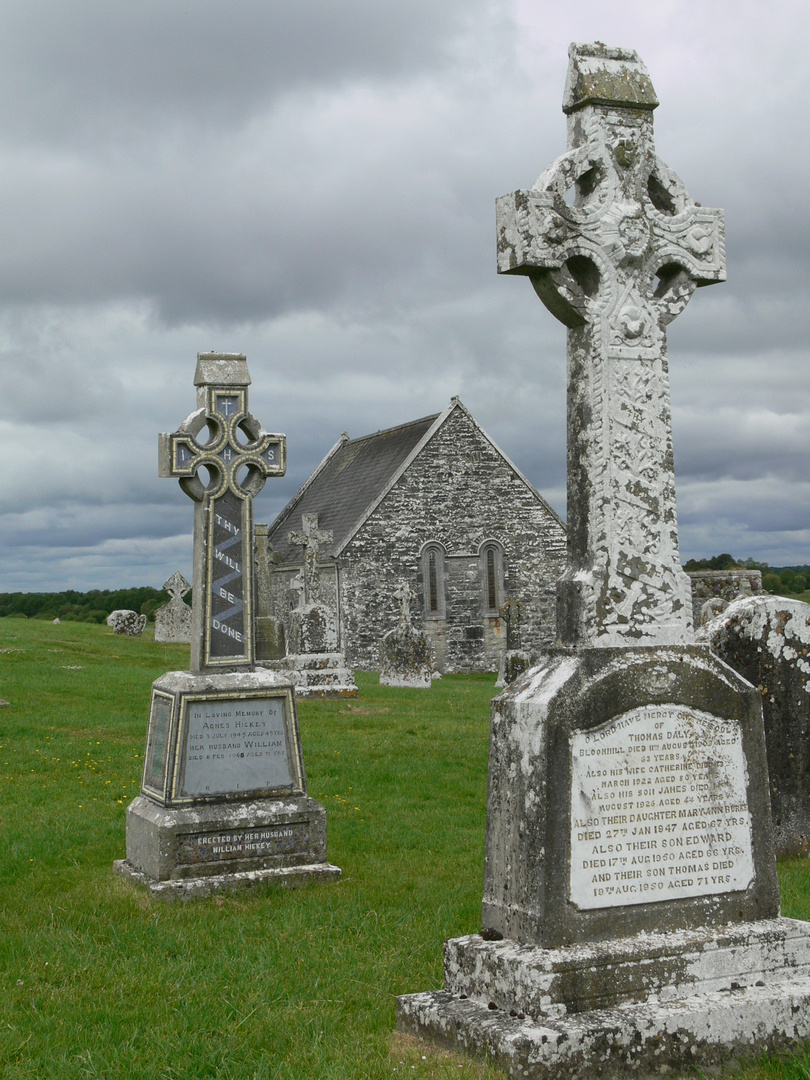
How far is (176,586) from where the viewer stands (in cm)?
3600

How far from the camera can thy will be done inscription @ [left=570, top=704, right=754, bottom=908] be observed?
15.6ft

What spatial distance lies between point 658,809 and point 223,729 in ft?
13.2

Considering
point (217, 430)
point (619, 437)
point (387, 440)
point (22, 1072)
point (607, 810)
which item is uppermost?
point (387, 440)

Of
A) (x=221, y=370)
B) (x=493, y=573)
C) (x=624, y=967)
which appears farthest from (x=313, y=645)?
(x=624, y=967)

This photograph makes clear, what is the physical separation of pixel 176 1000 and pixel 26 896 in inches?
92.3

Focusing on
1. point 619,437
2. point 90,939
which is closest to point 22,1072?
point 90,939

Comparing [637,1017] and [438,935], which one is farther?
[438,935]

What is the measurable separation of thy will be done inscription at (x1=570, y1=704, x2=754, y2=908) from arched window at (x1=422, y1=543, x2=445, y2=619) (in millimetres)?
27526

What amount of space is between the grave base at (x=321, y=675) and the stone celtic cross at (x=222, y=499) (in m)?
10.9

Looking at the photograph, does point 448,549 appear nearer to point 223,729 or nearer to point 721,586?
point 721,586

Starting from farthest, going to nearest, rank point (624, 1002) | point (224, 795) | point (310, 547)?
point (310, 547), point (224, 795), point (624, 1002)

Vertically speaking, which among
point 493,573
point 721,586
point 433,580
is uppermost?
point 493,573

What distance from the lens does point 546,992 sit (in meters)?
4.39

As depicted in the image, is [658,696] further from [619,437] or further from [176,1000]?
[176,1000]
